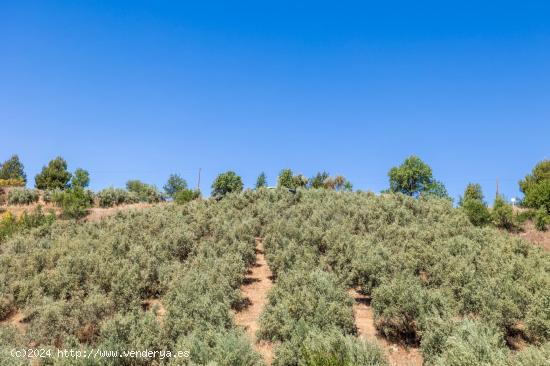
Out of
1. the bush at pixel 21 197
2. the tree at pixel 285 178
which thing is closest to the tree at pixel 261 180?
the tree at pixel 285 178

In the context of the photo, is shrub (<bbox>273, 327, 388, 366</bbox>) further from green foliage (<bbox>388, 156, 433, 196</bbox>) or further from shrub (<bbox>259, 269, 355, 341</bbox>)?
green foliage (<bbox>388, 156, 433, 196</bbox>)

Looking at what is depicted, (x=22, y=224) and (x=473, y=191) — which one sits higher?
(x=473, y=191)

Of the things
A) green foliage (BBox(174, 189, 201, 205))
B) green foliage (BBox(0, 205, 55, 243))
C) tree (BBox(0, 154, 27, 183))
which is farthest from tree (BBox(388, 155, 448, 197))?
tree (BBox(0, 154, 27, 183))

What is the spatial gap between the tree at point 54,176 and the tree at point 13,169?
3853 cm

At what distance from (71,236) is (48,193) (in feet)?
114

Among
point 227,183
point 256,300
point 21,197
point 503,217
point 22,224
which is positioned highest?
point 227,183

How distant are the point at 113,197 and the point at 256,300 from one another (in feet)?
147

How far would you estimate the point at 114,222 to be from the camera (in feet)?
113

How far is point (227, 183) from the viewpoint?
62438mm

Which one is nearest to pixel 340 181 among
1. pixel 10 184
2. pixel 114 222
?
pixel 114 222

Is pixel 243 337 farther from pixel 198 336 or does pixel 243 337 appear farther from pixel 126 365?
pixel 126 365

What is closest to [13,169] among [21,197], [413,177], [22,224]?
[21,197]

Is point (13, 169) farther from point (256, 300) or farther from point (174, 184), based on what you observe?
point (256, 300)

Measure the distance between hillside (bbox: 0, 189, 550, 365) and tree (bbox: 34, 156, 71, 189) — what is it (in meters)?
51.1
